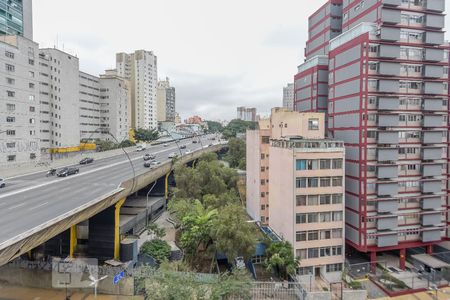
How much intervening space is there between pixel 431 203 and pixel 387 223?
305 inches

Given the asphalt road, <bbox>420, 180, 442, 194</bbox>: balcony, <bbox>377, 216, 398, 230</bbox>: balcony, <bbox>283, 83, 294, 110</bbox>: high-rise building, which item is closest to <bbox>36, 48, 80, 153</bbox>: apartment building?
the asphalt road

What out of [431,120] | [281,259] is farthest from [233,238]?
[431,120]

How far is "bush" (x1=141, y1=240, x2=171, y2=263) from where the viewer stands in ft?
113

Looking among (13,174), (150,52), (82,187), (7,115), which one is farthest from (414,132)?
(150,52)

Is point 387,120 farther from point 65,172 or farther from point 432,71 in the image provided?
point 65,172

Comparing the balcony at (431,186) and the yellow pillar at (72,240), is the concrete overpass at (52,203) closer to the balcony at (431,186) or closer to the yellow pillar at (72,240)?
the yellow pillar at (72,240)

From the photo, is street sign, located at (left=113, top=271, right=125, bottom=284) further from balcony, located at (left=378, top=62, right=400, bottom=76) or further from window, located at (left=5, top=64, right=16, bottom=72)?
window, located at (left=5, top=64, right=16, bottom=72)

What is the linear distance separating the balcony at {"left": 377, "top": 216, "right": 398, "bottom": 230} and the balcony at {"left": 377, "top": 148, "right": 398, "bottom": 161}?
7.66m

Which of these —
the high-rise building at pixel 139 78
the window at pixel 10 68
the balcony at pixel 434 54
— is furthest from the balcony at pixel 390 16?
the high-rise building at pixel 139 78

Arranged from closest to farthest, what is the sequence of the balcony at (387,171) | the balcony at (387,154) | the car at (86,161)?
1. the balcony at (387,154)
2. the balcony at (387,171)
3. the car at (86,161)

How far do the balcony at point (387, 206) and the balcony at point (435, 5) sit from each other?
2573 centimetres

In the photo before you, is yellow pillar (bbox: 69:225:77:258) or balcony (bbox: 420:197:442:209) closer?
yellow pillar (bbox: 69:225:77:258)

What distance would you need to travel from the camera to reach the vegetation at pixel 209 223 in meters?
30.6

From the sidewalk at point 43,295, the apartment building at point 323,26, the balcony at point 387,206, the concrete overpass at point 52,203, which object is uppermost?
the apartment building at point 323,26
